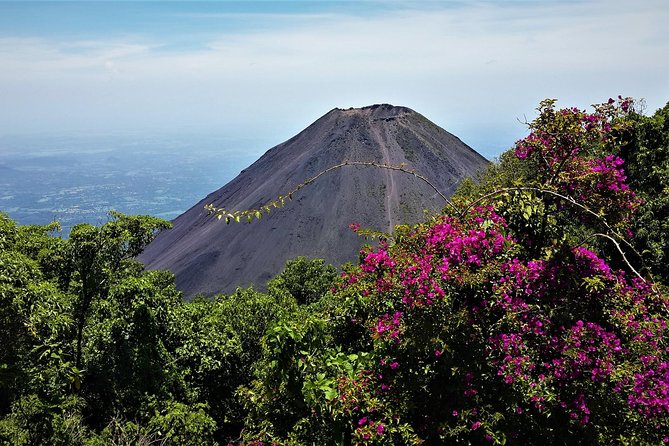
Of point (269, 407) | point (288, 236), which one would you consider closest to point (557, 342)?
point (269, 407)

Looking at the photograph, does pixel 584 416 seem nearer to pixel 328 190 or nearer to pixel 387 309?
pixel 387 309

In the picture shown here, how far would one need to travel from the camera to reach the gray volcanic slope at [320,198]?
156 ft

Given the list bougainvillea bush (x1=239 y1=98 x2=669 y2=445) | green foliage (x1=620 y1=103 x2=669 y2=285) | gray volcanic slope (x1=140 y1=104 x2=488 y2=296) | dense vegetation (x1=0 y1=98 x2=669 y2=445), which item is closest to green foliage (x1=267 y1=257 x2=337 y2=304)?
green foliage (x1=620 y1=103 x2=669 y2=285)

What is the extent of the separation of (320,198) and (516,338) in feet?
168

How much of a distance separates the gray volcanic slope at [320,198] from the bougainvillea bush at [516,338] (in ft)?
129

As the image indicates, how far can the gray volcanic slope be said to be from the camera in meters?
47.6

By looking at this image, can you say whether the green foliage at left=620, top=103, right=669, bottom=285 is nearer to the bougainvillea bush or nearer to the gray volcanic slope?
the bougainvillea bush

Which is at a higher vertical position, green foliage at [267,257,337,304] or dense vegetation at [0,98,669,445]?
dense vegetation at [0,98,669,445]

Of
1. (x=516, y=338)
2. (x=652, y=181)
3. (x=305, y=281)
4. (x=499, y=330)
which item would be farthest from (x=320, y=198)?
(x=516, y=338)

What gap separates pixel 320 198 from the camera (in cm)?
5491

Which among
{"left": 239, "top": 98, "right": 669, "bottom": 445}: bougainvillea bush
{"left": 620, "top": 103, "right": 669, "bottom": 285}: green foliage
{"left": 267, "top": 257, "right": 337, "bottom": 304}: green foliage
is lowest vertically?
{"left": 267, "top": 257, "right": 337, "bottom": 304}: green foliage

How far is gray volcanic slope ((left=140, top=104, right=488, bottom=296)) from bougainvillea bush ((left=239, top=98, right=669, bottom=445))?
39288 mm

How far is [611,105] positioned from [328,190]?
169 ft

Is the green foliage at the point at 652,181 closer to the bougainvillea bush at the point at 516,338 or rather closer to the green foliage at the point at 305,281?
the bougainvillea bush at the point at 516,338
